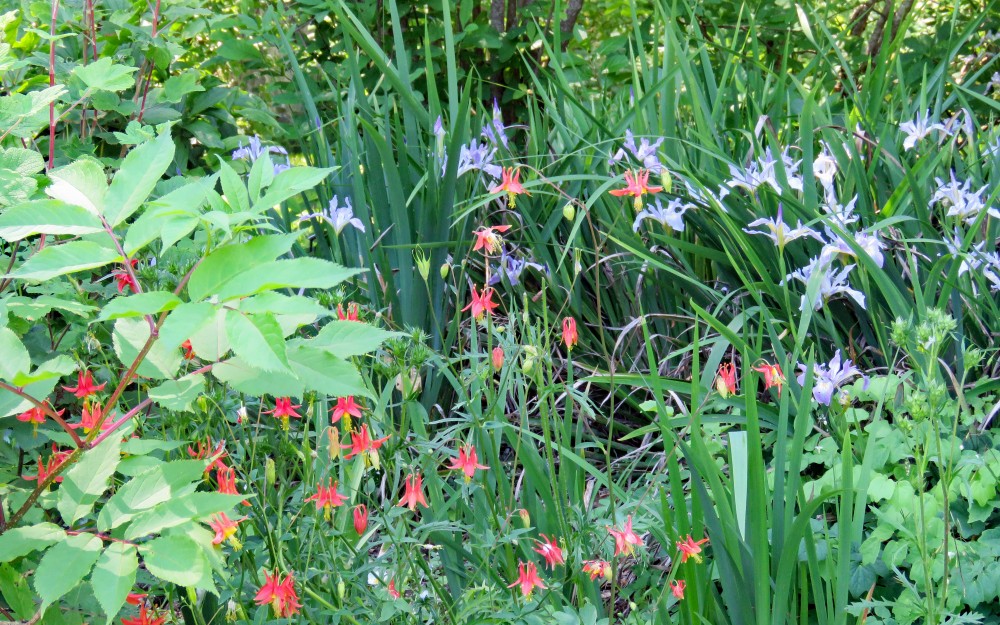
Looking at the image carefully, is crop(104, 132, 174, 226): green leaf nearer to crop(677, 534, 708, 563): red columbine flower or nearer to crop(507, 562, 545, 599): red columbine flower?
crop(507, 562, 545, 599): red columbine flower

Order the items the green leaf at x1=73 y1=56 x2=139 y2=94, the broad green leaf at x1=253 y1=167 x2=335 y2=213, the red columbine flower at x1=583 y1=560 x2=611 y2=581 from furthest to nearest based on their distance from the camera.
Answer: the green leaf at x1=73 y1=56 x2=139 y2=94 → the red columbine flower at x1=583 y1=560 x2=611 y2=581 → the broad green leaf at x1=253 y1=167 x2=335 y2=213

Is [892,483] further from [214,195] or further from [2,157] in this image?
[2,157]

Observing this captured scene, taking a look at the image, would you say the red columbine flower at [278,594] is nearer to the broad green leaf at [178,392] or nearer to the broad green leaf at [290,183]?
the broad green leaf at [178,392]

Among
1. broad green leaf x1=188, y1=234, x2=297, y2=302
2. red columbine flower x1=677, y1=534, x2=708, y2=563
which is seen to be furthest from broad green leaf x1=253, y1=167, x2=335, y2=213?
red columbine flower x1=677, y1=534, x2=708, y2=563

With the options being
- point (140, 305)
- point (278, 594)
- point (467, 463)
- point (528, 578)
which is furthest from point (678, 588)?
point (140, 305)

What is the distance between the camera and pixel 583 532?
1361 millimetres

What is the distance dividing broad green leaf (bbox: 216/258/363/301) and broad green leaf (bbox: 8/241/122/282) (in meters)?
0.13

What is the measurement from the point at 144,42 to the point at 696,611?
1.83 metres

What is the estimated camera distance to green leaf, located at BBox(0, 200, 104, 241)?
892 mm

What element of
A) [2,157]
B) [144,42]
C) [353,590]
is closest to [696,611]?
[353,590]

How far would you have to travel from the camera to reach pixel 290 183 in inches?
37.6

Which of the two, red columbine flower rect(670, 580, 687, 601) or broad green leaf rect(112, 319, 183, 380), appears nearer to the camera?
broad green leaf rect(112, 319, 183, 380)

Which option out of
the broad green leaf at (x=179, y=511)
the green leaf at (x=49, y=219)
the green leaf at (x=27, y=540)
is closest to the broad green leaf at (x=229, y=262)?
the green leaf at (x=49, y=219)

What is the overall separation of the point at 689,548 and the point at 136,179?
894mm
